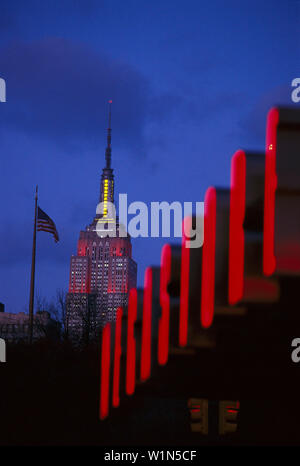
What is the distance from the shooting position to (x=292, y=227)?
7.27m

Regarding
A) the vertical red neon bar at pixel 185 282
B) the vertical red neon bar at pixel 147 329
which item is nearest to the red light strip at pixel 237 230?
the vertical red neon bar at pixel 185 282

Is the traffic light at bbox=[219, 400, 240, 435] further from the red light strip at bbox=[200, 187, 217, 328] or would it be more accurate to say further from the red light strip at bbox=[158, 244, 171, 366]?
the red light strip at bbox=[200, 187, 217, 328]

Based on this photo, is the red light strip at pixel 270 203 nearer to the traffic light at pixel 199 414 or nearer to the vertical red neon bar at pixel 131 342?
the vertical red neon bar at pixel 131 342

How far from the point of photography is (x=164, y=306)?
11555 mm

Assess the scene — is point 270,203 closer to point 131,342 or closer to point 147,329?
point 147,329

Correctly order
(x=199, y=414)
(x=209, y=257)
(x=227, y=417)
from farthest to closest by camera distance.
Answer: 1. (x=199, y=414)
2. (x=227, y=417)
3. (x=209, y=257)

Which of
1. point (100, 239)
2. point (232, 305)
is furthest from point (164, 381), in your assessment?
point (100, 239)

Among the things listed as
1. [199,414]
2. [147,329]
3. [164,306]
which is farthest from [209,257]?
[199,414]

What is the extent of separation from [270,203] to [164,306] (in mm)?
4554

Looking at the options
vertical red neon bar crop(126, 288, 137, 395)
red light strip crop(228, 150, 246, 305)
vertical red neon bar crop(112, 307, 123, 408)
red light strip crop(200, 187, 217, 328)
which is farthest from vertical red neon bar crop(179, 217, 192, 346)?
vertical red neon bar crop(112, 307, 123, 408)

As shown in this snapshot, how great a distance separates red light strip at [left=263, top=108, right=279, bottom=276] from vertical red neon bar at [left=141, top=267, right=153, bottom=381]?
5713 millimetres

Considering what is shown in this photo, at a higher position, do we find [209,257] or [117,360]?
[209,257]

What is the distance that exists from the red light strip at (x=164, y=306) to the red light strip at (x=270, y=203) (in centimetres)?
384

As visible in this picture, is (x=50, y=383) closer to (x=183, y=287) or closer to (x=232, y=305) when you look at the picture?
(x=183, y=287)
